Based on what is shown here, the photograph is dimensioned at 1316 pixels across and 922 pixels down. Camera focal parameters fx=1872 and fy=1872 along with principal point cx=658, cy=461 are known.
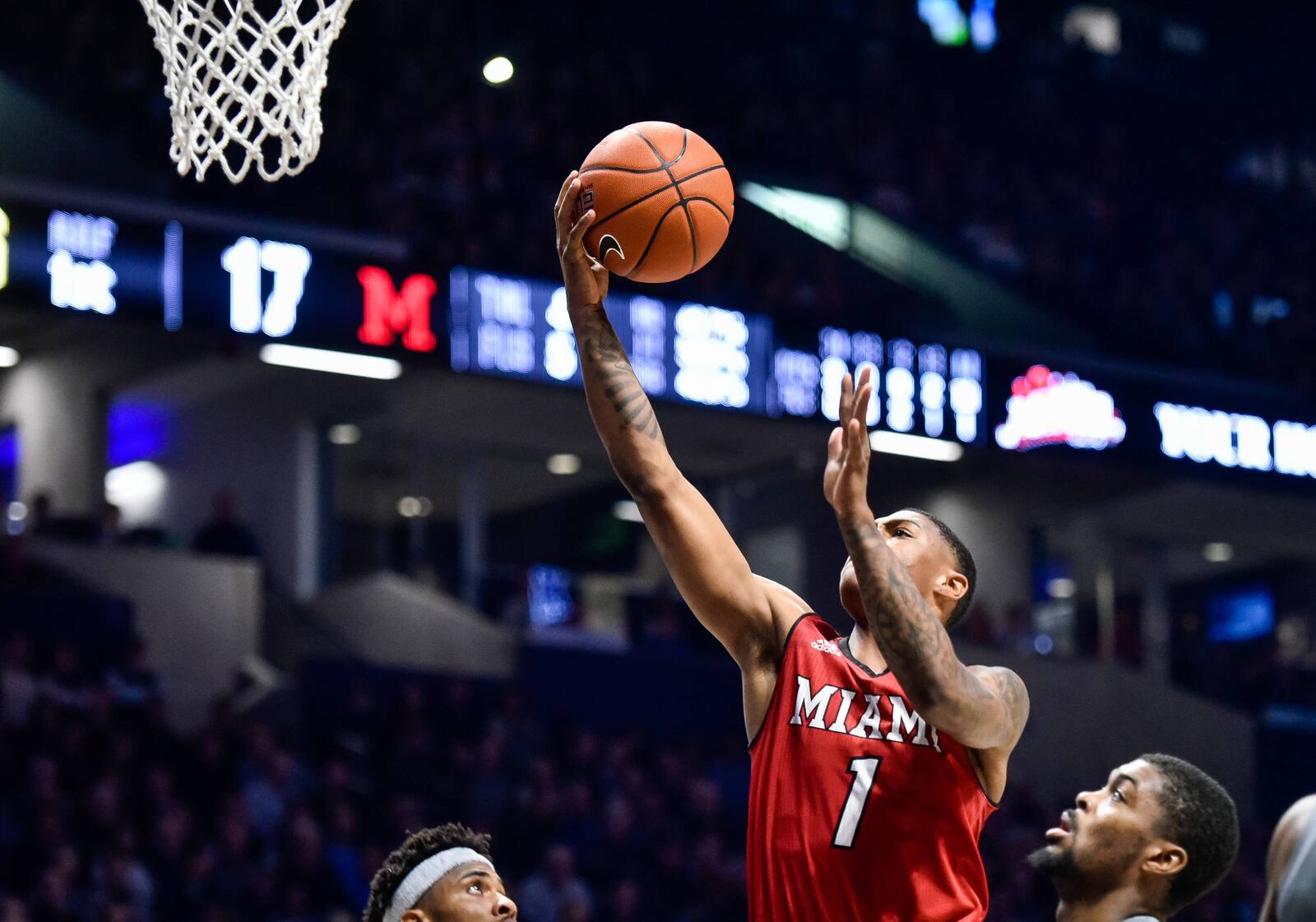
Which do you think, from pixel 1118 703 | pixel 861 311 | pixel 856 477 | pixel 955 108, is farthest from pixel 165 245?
pixel 955 108

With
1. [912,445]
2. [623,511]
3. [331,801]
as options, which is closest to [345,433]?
[623,511]

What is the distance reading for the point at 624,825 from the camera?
10531 millimetres

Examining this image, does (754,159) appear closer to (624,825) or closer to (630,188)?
(624,825)

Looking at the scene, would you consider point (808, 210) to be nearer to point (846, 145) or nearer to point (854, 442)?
point (846, 145)

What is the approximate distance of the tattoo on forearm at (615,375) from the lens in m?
3.12

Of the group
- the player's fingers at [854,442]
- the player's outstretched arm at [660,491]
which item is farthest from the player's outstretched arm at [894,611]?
the player's outstretched arm at [660,491]

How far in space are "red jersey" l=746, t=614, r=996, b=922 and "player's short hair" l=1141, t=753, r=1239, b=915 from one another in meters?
0.38

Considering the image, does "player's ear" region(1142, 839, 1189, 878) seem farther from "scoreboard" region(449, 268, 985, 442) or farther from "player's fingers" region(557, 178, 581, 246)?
"scoreboard" region(449, 268, 985, 442)

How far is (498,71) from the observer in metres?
14.4

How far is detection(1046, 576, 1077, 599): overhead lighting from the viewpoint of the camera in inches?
732

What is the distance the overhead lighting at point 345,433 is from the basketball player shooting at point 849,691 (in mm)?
11725

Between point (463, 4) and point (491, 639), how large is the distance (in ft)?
16.6

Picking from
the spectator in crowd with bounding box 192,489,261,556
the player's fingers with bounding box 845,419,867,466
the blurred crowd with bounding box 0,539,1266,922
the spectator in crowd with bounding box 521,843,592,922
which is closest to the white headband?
the player's fingers with bounding box 845,419,867,466

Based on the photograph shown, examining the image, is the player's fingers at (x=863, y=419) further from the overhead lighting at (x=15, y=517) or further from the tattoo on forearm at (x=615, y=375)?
the overhead lighting at (x=15, y=517)
